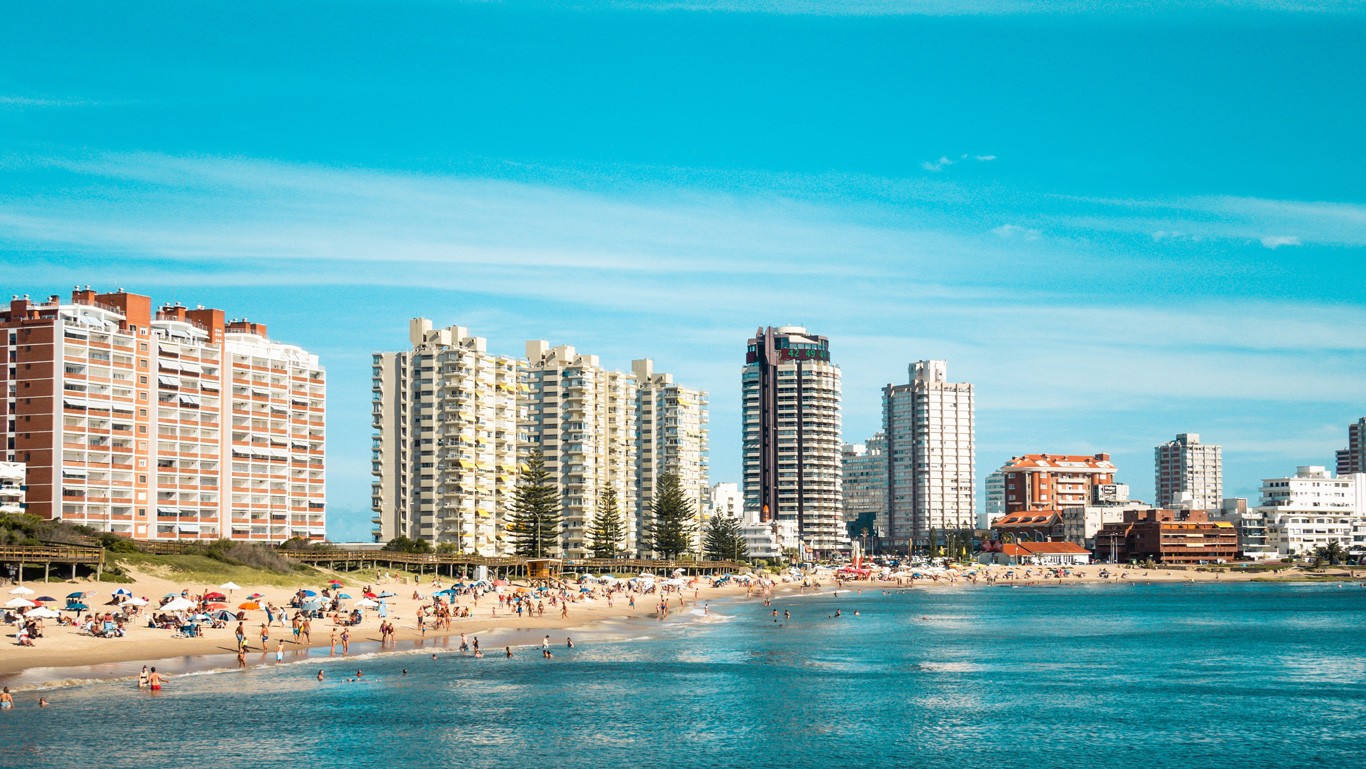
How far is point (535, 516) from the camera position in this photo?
17262 cm

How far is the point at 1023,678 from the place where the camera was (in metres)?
76.3

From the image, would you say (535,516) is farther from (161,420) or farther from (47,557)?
(47,557)

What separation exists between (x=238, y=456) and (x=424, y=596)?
42652 millimetres

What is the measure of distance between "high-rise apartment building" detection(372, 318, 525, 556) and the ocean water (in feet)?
269

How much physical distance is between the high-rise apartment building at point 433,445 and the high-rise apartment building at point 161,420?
16.8 meters

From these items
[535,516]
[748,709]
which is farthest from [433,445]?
[748,709]

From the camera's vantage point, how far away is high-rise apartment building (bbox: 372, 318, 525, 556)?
177 meters

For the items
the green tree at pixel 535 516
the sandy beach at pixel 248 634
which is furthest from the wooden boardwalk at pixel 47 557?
the green tree at pixel 535 516

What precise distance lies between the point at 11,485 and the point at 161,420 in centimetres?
1680

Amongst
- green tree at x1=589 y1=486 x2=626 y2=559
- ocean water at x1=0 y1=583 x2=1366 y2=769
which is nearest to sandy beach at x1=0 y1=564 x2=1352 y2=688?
ocean water at x1=0 y1=583 x2=1366 y2=769

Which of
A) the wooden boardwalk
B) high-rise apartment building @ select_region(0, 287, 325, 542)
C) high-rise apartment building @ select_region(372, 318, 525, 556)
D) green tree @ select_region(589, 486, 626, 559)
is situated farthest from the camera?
green tree @ select_region(589, 486, 626, 559)

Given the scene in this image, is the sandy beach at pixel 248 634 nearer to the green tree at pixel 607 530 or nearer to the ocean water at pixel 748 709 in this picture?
the ocean water at pixel 748 709

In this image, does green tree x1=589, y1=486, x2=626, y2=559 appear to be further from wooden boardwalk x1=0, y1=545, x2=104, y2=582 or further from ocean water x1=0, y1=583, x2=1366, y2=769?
wooden boardwalk x1=0, y1=545, x2=104, y2=582

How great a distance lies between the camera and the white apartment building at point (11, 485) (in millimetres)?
126062
